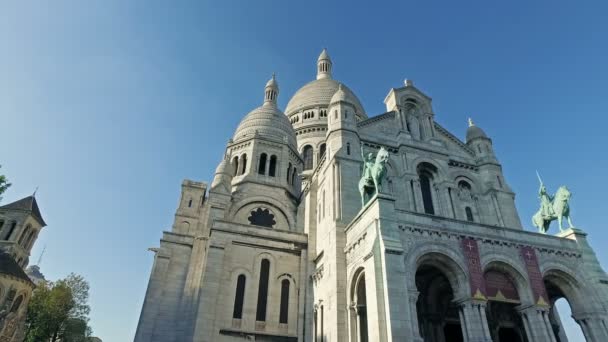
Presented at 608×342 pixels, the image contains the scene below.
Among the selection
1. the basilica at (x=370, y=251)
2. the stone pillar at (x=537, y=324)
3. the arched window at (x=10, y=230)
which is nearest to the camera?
the stone pillar at (x=537, y=324)

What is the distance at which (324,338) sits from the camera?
61.9 ft

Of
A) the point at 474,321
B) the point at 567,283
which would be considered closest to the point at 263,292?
the point at 474,321

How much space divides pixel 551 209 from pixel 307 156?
25747 millimetres

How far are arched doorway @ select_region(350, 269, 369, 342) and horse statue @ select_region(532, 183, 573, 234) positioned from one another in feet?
39.8

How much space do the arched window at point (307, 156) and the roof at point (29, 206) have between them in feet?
107

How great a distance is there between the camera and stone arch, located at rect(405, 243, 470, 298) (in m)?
16.0

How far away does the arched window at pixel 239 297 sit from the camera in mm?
22469

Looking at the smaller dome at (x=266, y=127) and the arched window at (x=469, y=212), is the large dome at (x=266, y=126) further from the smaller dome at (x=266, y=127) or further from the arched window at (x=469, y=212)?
the arched window at (x=469, y=212)

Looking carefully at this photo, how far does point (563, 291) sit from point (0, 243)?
1982 inches

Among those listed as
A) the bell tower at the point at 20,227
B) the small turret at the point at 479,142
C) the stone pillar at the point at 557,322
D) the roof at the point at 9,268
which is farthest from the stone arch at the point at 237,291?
the bell tower at the point at 20,227

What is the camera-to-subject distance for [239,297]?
23.1 m

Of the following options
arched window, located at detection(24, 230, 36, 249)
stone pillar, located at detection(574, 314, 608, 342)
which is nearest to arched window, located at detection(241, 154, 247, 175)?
stone pillar, located at detection(574, 314, 608, 342)

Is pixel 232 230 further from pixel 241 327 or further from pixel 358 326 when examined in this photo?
pixel 358 326

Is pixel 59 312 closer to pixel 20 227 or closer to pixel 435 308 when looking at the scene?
pixel 20 227
